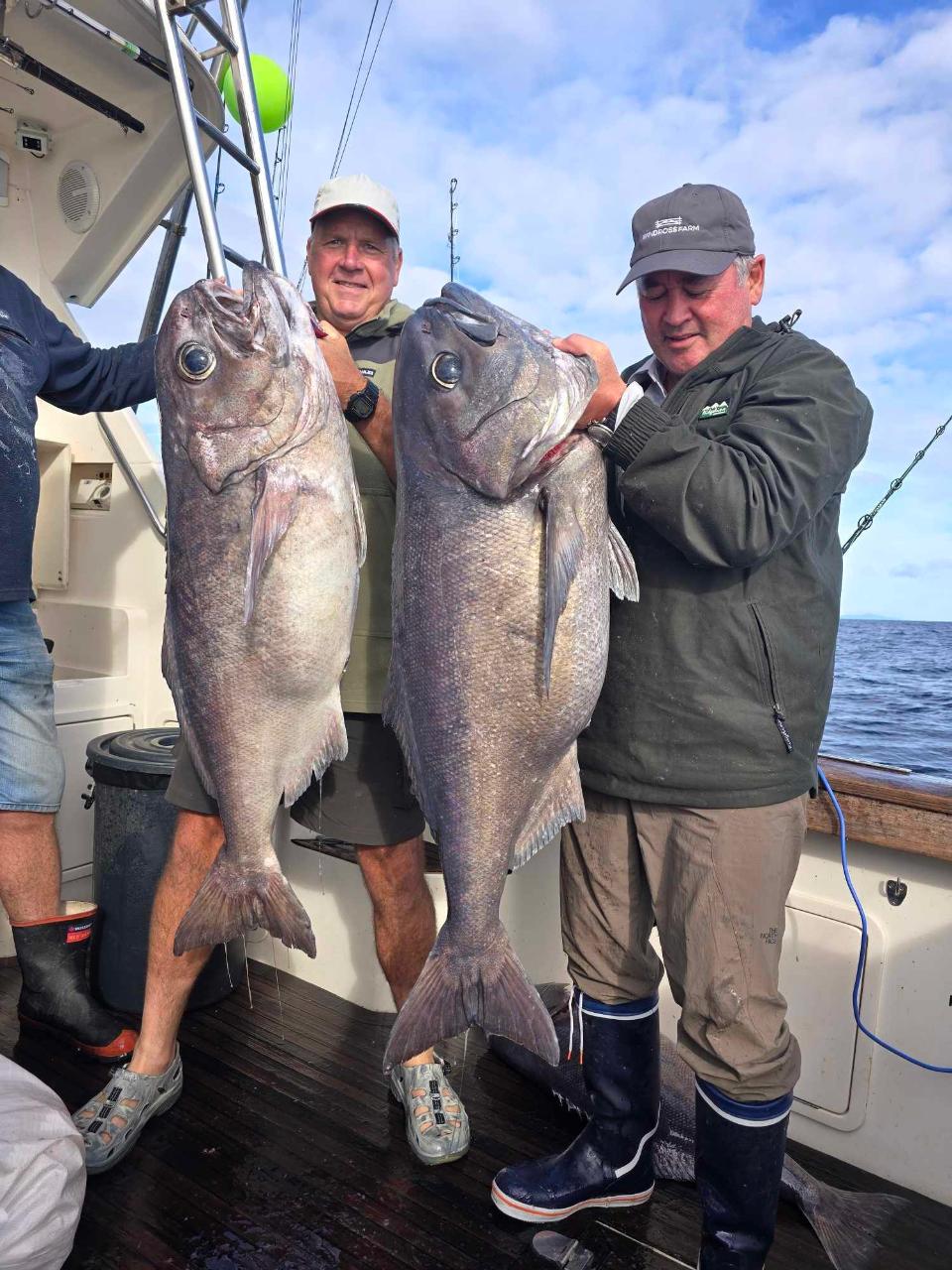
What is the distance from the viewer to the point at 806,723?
7.46 feet

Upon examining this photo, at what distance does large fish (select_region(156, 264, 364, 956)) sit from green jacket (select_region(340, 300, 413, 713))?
43 centimetres

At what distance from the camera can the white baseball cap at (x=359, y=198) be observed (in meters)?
2.87

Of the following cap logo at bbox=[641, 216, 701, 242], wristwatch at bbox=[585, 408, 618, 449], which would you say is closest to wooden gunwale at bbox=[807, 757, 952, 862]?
wristwatch at bbox=[585, 408, 618, 449]

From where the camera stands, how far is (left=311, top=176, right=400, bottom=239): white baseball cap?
2873 millimetres

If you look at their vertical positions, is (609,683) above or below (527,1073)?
above

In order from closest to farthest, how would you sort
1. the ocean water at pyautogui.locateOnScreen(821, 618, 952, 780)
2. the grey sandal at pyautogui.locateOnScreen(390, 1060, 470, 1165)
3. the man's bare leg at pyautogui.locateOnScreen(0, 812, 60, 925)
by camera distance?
the grey sandal at pyautogui.locateOnScreen(390, 1060, 470, 1165)
the man's bare leg at pyautogui.locateOnScreen(0, 812, 60, 925)
the ocean water at pyautogui.locateOnScreen(821, 618, 952, 780)

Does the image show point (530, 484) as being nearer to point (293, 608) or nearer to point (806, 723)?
point (293, 608)

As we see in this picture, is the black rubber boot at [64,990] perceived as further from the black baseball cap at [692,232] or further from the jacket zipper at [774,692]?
the black baseball cap at [692,232]

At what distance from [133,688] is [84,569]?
0.92m

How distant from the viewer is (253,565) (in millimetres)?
2234

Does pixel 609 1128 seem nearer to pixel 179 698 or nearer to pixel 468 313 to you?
pixel 179 698

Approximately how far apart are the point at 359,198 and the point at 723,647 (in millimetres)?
1854

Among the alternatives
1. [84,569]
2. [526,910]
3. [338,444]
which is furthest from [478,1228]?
[84,569]

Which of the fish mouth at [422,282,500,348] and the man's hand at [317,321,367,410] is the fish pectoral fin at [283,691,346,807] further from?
the fish mouth at [422,282,500,348]
